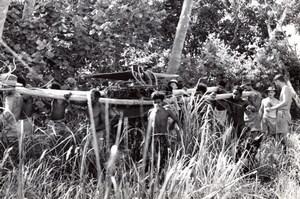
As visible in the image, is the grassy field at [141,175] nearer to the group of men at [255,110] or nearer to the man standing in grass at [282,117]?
the group of men at [255,110]

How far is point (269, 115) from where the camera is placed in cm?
789

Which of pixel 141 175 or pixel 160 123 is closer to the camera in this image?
pixel 141 175

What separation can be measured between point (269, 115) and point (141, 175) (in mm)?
4007

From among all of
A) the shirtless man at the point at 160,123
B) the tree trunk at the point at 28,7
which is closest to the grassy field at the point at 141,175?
the shirtless man at the point at 160,123

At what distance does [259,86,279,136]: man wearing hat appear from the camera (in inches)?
307

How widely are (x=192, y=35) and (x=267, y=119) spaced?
837 cm

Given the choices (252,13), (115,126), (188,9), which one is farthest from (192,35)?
(115,126)

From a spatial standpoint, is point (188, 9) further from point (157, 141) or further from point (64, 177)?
point (64, 177)

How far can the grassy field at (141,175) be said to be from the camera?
416 centimetres

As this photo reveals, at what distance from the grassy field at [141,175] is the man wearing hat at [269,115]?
151cm

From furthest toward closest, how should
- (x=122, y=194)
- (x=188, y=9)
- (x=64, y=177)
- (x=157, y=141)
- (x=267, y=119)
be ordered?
(x=188, y=9) → (x=267, y=119) → (x=157, y=141) → (x=64, y=177) → (x=122, y=194)

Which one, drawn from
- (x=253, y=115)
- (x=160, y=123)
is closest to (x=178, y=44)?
(x=253, y=115)

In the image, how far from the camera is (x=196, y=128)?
18.3ft

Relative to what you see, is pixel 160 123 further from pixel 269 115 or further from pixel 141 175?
pixel 269 115
